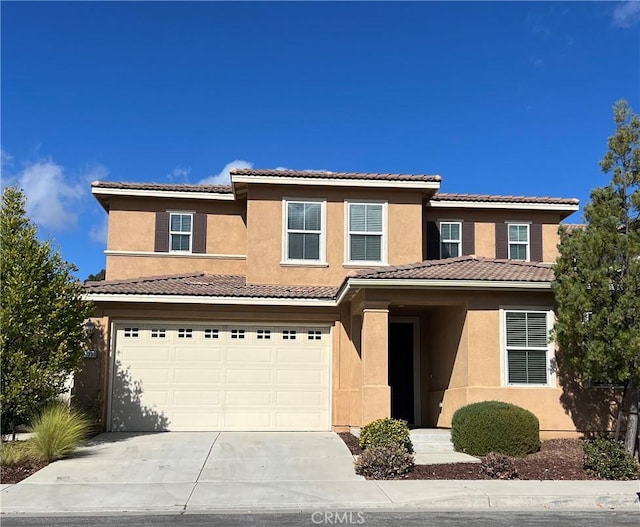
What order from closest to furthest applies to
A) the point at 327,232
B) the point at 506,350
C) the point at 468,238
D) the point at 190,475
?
the point at 190,475, the point at 506,350, the point at 327,232, the point at 468,238

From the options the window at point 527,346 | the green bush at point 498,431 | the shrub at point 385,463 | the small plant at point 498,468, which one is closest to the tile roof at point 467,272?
the window at point 527,346

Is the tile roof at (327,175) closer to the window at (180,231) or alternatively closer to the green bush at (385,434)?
the window at (180,231)

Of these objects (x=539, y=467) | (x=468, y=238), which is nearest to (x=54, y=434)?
(x=539, y=467)

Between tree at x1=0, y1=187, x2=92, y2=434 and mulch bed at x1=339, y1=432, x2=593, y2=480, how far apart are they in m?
5.82

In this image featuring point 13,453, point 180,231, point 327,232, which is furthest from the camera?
point 180,231

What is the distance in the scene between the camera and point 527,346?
558 inches

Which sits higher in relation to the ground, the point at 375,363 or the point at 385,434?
the point at 375,363

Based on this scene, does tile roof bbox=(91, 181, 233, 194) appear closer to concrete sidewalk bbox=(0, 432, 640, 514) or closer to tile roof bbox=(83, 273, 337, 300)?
tile roof bbox=(83, 273, 337, 300)

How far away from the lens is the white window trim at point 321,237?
17.3 m

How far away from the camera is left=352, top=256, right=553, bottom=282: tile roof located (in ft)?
45.6

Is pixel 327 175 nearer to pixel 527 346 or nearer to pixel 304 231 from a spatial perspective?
pixel 304 231

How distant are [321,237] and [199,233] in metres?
3.67

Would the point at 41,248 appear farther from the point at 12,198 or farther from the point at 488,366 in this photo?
the point at 488,366

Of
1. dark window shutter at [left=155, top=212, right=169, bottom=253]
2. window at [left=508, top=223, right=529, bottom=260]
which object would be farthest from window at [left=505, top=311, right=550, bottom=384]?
dark window shutter at [left=155, top=212, right=169, bottom=253]
